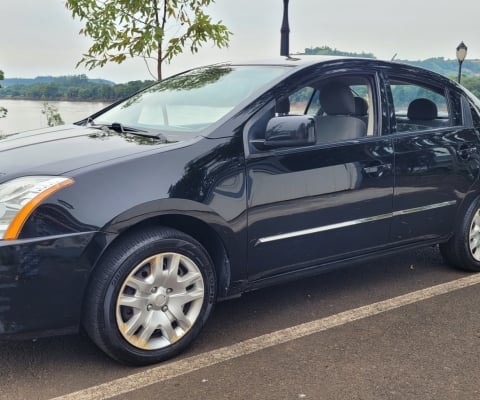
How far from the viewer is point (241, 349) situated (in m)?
3.27

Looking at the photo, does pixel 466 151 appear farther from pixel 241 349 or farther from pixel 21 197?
pixel 21 197

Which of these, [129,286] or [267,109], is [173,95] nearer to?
[267,109]

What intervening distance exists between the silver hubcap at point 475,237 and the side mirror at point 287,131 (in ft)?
6.42

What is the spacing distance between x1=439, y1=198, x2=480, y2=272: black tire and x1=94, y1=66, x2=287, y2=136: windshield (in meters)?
1.93

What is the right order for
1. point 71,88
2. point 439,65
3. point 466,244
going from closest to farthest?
point 466,244
point 71,88
point 439,65

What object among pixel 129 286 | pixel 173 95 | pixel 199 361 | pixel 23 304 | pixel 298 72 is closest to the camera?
pixel 23 304

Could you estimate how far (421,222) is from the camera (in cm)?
419

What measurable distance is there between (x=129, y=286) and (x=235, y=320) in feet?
3.19

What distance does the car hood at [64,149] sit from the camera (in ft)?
9.52

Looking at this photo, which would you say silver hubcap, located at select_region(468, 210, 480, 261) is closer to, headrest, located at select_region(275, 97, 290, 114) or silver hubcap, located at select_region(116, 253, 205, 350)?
headrest, located at select_region(275, 97, 290, 114)

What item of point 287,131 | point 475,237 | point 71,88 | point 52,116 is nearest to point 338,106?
point 287,131

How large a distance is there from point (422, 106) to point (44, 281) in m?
3.10

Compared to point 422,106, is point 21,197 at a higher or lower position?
lower

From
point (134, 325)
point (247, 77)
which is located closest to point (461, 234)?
point (247, 77)
